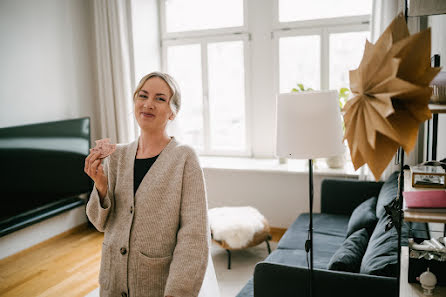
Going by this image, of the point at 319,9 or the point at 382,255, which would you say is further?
the point at 319,9

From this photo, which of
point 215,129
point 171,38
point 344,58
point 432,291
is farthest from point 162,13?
point 432,291

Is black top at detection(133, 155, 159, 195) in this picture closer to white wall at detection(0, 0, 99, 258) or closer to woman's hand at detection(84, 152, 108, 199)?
Answer: woman's hand at detection(84, 152, 108, 199)

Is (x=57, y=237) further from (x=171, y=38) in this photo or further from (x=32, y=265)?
(x=171, y=38)

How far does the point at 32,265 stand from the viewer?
3623 millimetres

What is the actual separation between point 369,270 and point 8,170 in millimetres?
2880

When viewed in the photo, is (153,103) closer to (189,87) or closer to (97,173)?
(97,173)

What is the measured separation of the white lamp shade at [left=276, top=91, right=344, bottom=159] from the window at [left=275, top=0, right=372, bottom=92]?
2.52 m

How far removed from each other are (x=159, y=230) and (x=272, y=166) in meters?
2.94

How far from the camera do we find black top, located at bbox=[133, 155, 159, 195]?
61.9 inches

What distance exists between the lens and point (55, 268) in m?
3.57

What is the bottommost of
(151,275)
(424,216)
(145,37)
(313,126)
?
(151,275)

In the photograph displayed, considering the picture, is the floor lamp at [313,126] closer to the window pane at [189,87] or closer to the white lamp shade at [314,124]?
the white lamp shade at [314,124]

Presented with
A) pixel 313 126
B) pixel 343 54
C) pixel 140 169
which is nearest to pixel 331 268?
pixel 313 126

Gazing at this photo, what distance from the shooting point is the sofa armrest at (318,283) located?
175 cm
